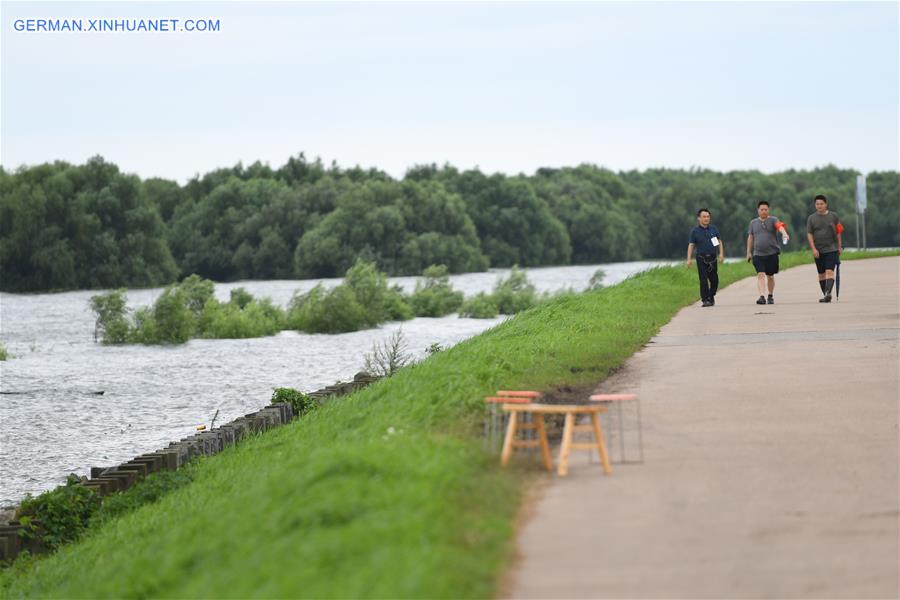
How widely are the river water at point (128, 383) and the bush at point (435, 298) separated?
1770mm

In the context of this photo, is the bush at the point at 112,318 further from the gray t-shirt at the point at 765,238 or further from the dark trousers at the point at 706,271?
the gray t-shirt at the point at 765,238

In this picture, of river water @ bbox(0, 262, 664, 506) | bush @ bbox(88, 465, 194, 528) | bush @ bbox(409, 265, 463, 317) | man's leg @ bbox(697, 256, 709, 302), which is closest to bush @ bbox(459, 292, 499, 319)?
river water @ bbox(0, 262, 664, 506)

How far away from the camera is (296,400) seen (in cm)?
2136

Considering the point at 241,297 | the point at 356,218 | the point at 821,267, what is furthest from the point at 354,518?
the point at 356,218

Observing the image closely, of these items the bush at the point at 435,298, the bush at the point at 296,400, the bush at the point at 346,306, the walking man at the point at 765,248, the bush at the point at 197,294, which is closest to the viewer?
the bush at the point at 296,400

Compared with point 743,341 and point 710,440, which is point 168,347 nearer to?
point 743,341

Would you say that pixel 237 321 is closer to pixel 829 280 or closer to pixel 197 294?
pixel 197 294

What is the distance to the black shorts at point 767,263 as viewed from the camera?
2441 centimetres

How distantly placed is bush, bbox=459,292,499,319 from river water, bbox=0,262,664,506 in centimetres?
91

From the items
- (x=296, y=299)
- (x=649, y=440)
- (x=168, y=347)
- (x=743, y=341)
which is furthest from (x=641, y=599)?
(x=296, y=299)

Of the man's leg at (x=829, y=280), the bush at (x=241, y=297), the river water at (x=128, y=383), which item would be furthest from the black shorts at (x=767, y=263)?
the bush at (x=241, y=297)

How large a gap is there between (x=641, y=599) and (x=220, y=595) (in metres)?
2.11

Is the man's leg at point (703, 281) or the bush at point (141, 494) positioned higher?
the man's leg at point (703, 281)

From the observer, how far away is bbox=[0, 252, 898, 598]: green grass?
690 cm
